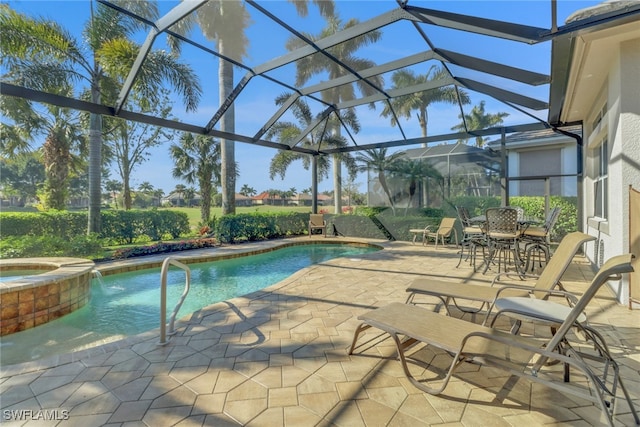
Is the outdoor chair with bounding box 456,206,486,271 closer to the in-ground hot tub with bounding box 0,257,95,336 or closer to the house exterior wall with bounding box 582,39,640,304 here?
the house exterior wall with bounding box 582,39,640,304

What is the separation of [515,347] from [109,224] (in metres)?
12.4

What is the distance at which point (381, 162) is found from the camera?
41.8 ft

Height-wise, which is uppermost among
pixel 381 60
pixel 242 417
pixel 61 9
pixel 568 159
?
pixel 61 9

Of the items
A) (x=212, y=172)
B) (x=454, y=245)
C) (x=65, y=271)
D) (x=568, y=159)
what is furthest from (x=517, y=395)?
(x=212, y=172)

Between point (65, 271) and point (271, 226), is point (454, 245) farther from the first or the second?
point (65, 271)

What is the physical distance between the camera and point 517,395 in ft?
6.81

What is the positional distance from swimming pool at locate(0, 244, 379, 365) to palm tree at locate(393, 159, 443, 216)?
485cm

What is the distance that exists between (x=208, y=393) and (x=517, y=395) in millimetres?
2228

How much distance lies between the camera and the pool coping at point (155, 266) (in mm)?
2584

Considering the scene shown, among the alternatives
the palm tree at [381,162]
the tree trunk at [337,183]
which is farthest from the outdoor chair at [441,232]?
the tree trunk at [337,183]

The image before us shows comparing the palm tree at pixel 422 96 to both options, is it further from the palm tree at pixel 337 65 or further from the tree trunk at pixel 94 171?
the tree trunk at pixel 94 171

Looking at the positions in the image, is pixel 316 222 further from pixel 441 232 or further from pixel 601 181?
pixel 601 181

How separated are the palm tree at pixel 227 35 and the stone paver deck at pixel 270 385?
19.2ft


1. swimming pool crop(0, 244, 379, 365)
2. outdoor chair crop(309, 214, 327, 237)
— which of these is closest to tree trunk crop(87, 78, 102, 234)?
swimming pool crop(0, 244, 379, 365)
